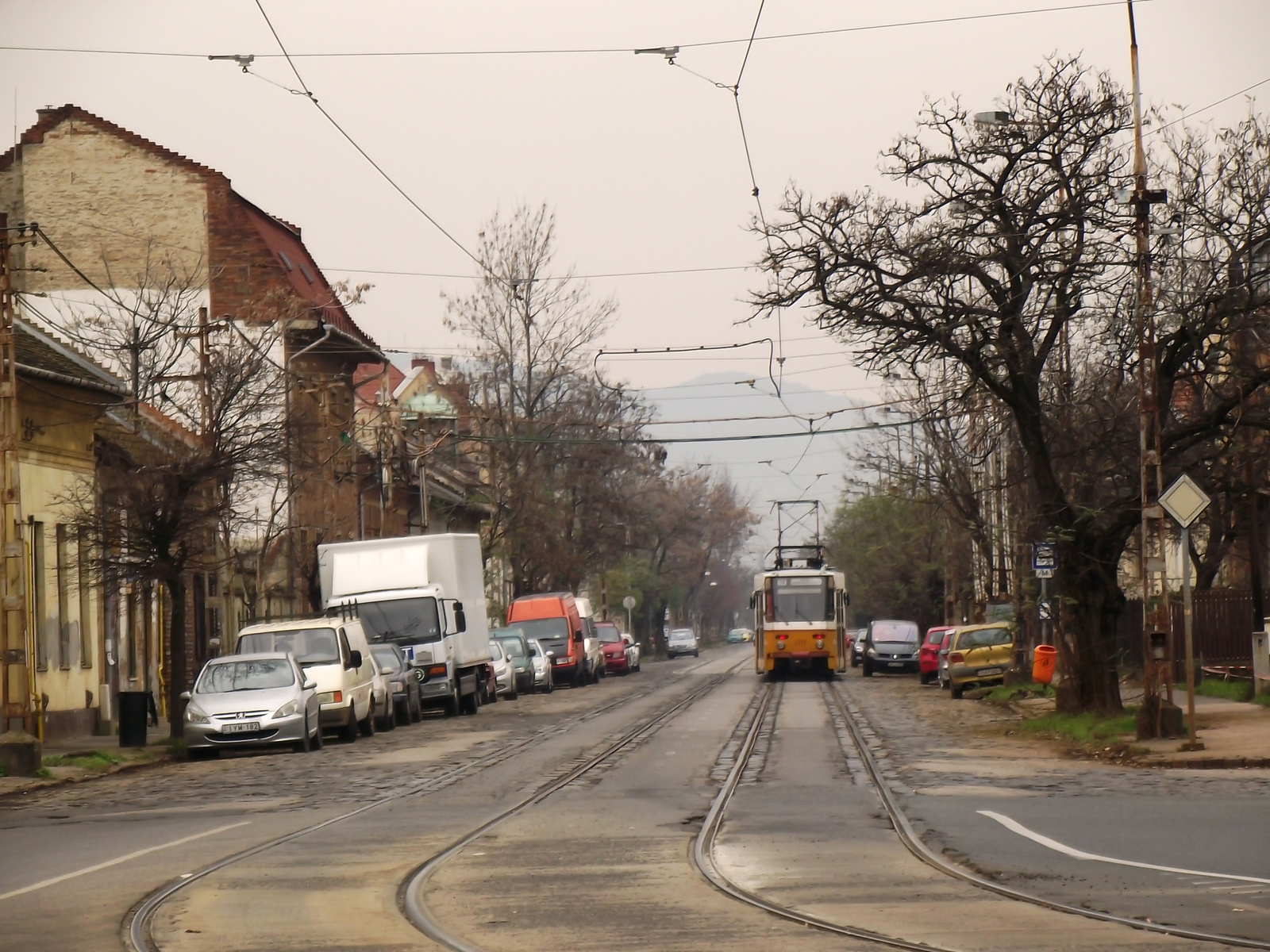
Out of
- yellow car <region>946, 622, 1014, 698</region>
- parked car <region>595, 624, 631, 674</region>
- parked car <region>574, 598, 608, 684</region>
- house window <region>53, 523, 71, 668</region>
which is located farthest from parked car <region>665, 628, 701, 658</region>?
house window <region>53, 523, 71, 668</region>

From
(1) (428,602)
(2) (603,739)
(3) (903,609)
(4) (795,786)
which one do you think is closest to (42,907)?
(4) (795,786)

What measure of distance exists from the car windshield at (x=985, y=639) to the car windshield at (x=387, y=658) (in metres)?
13.1

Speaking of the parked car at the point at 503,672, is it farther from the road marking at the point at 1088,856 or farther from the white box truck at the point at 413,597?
the road marking at the point at 1088,856

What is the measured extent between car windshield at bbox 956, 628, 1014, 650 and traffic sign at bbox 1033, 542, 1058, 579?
6248 mm

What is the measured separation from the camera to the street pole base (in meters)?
22.4

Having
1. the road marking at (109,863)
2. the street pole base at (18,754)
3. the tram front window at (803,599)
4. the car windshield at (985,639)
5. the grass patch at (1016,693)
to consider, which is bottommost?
the grass patch at (1016,693)

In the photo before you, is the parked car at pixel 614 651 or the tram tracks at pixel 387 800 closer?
the tram tracks at pixel 387 800

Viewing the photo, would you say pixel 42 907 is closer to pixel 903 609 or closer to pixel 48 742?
pixel 48 742

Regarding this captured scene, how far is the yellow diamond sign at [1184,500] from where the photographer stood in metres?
20.6

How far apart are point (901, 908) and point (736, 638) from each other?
6042 inches

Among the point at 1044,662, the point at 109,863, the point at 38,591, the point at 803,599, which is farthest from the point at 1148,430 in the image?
the point at 803,599

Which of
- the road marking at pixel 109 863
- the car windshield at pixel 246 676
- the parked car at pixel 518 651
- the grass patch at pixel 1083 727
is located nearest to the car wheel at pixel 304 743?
the car windshield at pixel 246 676

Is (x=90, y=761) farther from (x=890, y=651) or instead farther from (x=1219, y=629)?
(x=890, y=651)

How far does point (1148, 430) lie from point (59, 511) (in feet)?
62.0
